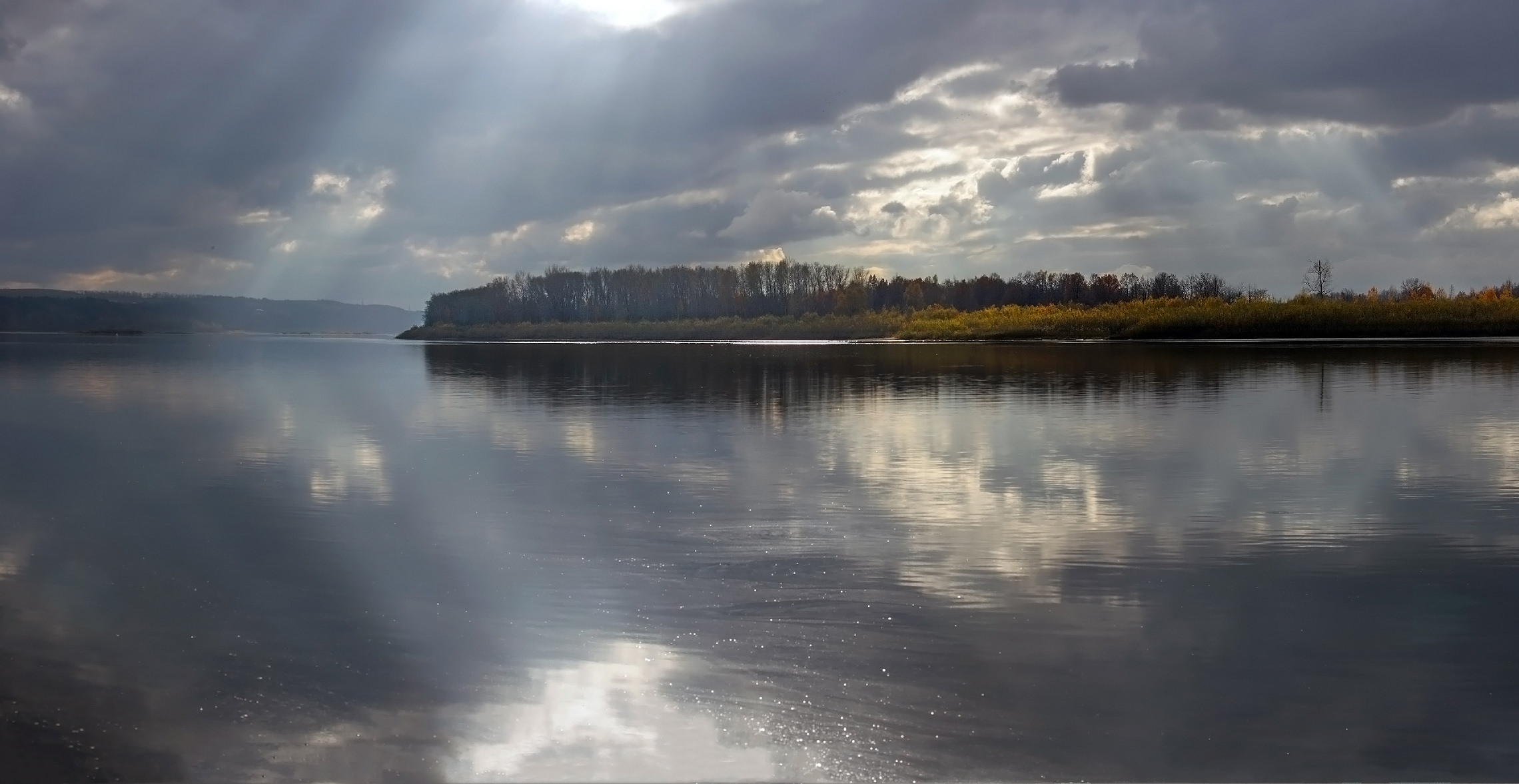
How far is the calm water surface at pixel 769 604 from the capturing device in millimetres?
6105

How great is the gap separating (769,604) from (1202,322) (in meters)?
77.5

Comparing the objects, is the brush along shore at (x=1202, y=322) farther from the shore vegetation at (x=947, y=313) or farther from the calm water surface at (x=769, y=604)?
the calm water surface at (x=769, y=604)

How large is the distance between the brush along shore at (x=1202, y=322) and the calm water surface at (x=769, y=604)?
202 ft

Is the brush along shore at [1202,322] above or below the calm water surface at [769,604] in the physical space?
above

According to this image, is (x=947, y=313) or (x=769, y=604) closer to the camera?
(x=769, y=604)

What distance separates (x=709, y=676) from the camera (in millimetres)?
7074

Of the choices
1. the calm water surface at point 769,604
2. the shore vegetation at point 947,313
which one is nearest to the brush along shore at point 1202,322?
the shore vegetation at point 947,313

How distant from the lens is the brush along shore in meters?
75.2

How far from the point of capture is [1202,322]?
263ft

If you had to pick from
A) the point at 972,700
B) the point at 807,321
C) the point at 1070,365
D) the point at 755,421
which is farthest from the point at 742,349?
the point at 972,700

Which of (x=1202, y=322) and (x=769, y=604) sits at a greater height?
(x=1202, y=322)

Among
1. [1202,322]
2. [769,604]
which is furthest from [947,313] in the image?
[769,604]

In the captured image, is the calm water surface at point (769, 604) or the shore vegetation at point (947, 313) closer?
the calm water surface at point (769, 604)

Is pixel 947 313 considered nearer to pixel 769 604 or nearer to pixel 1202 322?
pixel 1202 322
